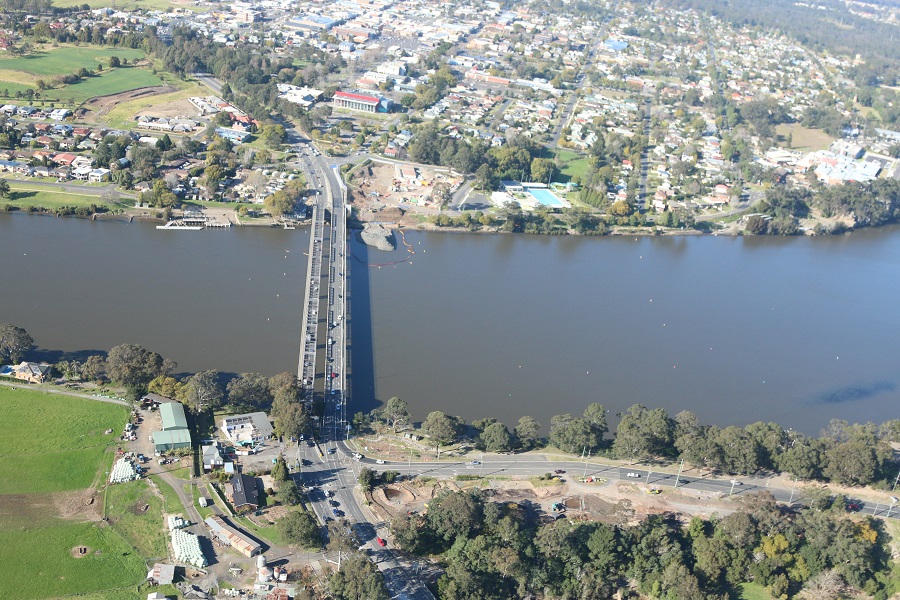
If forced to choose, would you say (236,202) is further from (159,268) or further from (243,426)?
(243,426)

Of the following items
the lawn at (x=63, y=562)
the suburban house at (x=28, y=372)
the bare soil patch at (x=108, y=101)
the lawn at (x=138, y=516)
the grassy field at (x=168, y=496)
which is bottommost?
the lawn at (x=63, y=562)

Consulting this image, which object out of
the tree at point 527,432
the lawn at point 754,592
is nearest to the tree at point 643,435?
the tree at point 527,432

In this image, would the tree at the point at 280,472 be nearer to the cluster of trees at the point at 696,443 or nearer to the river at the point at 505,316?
the cluster of trees at the point at 696,443

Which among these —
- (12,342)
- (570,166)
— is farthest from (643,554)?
(570,166)

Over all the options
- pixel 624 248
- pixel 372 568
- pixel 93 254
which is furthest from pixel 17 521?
pixel 624 248

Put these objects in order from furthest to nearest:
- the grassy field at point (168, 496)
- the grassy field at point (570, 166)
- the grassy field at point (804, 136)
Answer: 1. the grassy field at point (804, 136)
2. the grassy field at point (570, 166)
3. the grassy field at point (168, 496)

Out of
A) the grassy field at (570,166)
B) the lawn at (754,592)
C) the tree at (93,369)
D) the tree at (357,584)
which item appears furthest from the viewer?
the grassy field at (570,166)

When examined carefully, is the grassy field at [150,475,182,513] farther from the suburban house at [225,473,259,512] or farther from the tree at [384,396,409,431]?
the tree at [384,396,409,431]
